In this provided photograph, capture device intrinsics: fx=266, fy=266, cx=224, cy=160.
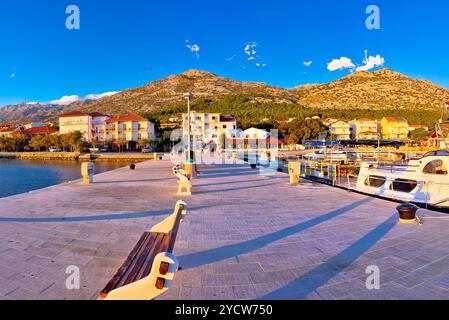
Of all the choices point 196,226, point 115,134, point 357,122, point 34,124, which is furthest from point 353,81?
point 196,226

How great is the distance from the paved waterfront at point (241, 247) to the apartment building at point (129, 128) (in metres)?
59.0

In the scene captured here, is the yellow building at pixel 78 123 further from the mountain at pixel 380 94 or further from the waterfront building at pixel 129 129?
the mountain at pixel 380 94

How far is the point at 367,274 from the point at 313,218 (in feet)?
8.08

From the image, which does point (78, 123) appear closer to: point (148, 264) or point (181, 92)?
point (181, 92)

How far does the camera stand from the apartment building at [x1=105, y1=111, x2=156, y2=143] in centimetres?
6378

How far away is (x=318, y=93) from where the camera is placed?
125 m

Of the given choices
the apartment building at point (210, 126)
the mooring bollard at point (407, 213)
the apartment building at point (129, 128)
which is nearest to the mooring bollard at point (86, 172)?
the mooring bollard at point (407, 213)

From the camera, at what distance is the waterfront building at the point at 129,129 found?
209 feet

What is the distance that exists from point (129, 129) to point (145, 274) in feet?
217

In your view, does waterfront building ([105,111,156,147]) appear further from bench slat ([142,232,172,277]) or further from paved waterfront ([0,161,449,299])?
bench slat ([142,232,172,277])

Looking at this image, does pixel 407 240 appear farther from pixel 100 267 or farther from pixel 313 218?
pixel 100 267

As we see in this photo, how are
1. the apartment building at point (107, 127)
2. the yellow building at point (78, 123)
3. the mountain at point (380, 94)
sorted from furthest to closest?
the mountain at point (380, 94), the yellow building at point (78, 123), the apartment building at point (107, 127)

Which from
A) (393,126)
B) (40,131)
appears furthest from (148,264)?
(40,131)

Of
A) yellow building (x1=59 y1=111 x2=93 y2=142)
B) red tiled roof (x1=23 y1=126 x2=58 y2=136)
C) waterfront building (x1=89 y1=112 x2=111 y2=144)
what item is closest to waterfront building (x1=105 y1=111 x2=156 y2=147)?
waterfront building (x1=89 y1=112 x2=111 y2=144)
